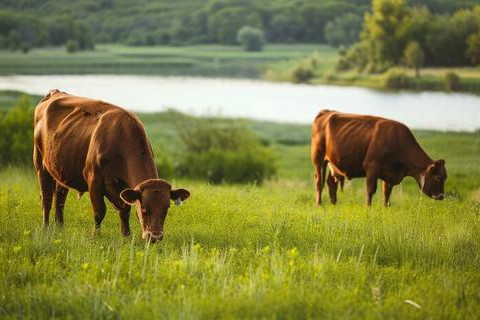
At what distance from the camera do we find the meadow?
20.7 feet

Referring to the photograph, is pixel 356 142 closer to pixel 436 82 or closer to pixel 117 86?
pixel 436 82

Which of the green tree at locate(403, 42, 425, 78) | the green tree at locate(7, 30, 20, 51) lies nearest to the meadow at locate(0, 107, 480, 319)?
the green tree at locate(7, 30, 20, 51)

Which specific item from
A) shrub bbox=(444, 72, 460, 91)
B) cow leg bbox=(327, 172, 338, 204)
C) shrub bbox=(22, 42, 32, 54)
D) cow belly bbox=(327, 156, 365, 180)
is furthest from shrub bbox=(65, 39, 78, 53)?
cow belly bbox=(327, 156, 365, 180)

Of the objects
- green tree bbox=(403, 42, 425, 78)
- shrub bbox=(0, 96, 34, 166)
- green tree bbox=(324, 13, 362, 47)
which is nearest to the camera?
shrub bbox=(0, 96, 34, 166)

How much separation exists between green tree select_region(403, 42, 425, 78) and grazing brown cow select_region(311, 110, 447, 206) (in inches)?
1539

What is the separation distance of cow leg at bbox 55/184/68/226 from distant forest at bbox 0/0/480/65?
5485 cm

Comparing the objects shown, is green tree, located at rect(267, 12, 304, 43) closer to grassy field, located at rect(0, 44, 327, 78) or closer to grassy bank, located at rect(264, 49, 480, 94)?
grassy field, located at rect(0, 44, 327, 78)

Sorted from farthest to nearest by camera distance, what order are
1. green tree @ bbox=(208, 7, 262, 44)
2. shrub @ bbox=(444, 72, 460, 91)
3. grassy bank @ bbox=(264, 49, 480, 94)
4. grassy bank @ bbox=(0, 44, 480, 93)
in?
green tree @ bbox=(208, 7, 262, 44) → grassy bank @ bbox=(0, 44, 480, 93) → grassy bank @ bbox=(264, 49, 480, 94) → shrub @ bbox=(444, 72, 460, 91)

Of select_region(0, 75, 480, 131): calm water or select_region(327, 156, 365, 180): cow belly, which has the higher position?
select_region(327, 156, 365, 180): cow belly

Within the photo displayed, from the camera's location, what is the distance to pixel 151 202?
800 centimetres

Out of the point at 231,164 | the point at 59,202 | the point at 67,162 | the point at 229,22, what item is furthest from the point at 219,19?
the point at 67,162

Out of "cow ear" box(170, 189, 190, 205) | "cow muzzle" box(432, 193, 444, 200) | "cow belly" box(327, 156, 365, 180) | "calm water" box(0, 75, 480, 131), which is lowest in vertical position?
"calm water" box(0, 75, 480, 131)

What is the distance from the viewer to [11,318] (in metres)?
6.03

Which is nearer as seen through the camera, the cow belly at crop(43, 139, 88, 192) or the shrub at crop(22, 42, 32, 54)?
the cow belly at crop(43, 139, 88, 192)
